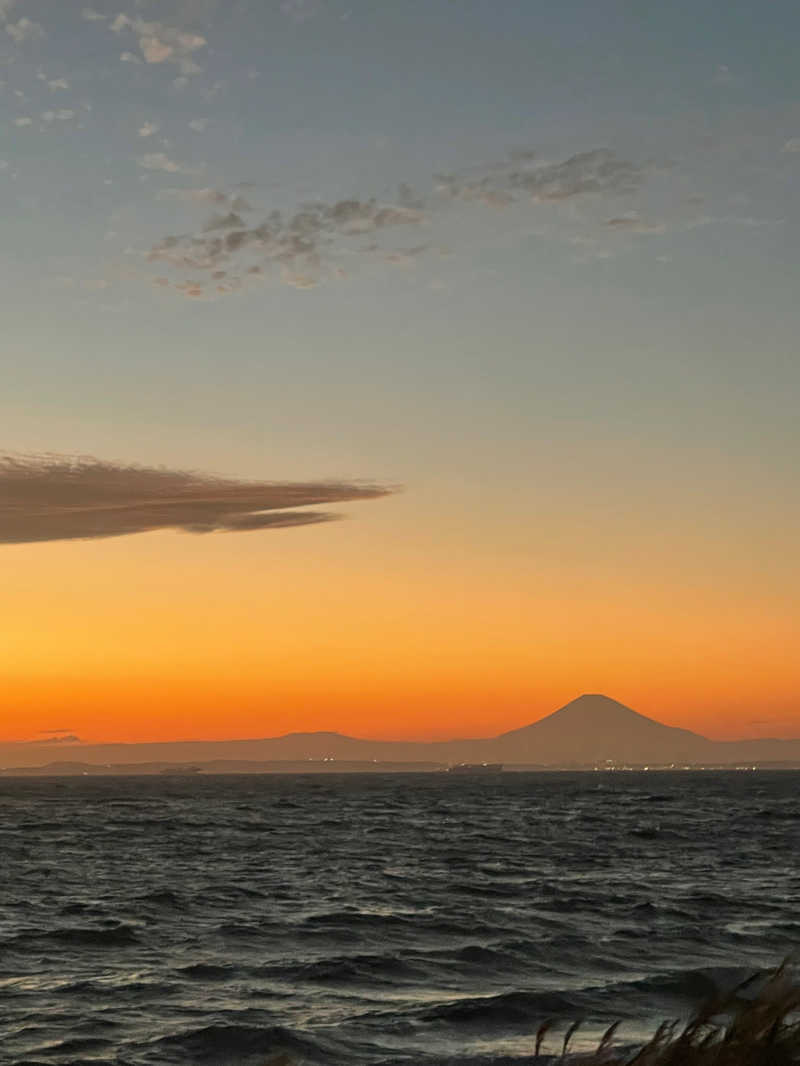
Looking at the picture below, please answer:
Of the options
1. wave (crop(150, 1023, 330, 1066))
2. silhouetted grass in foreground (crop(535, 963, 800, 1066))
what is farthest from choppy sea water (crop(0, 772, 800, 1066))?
silhouetted grass in foreground (crop(535, 963, 800, 1066))

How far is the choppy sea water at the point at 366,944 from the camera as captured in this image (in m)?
17.8

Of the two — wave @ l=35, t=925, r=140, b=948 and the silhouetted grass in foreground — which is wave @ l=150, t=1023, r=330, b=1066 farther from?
the silhouetted grass in foreground

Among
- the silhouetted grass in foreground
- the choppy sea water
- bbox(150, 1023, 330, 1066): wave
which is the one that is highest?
the silhouetted grass in foreground

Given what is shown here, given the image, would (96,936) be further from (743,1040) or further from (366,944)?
(743,1040)

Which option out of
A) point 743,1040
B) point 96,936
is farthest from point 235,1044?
point 743,1040

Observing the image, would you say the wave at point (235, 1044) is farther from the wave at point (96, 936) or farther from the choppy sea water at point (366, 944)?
the wave at point (96, 936)

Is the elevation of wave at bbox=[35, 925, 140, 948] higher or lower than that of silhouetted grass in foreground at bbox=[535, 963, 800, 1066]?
lower

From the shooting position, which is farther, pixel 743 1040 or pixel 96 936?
pixel 96 936

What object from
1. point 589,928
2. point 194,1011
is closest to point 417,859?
point 589,928

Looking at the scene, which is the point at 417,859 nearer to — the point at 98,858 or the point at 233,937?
the point at 98,858

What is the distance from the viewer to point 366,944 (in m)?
25.7

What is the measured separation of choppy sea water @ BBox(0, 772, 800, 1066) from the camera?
58.3ft

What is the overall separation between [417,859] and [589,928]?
20.7 metres

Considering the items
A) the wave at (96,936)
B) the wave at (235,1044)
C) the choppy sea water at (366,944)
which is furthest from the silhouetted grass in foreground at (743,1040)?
the wave at (96,936)
